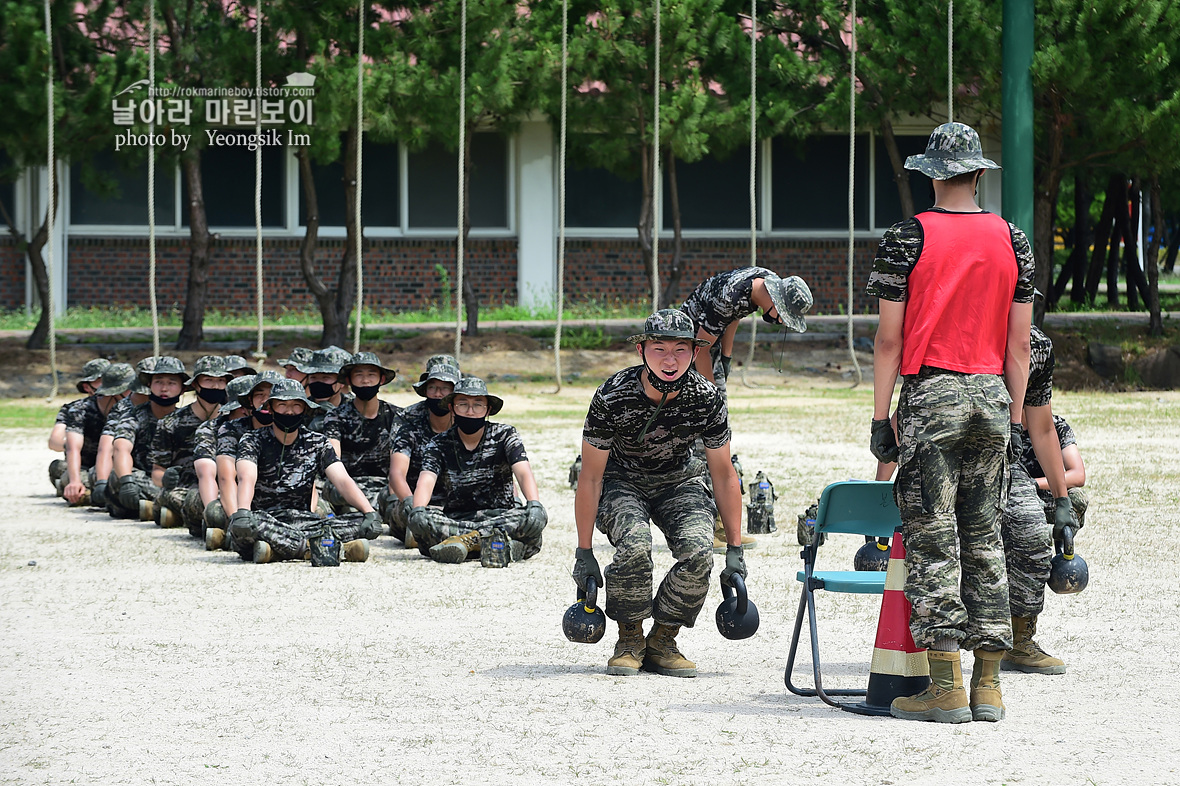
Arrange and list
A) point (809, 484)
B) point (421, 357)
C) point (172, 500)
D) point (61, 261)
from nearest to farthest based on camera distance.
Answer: point (172, 500) → point (809, 484) → point (421, 357) → point (61, 261)

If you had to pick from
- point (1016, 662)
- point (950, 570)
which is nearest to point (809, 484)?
point (1016, 662)

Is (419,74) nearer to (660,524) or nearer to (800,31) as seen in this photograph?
(800,31)

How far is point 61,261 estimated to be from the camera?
96.0 feet

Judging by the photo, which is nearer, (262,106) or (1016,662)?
(1016,662)

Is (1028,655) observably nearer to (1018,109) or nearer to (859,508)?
(859,508)

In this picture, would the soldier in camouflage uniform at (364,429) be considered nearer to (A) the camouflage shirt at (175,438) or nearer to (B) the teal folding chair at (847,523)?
(A) the camouflage shirt at (175,438)

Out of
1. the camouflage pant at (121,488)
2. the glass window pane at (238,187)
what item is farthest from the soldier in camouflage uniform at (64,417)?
the glass window pane at (238,187)

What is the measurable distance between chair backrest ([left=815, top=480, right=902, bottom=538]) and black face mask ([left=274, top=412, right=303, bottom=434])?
5.13 m

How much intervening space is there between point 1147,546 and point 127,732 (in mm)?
7087

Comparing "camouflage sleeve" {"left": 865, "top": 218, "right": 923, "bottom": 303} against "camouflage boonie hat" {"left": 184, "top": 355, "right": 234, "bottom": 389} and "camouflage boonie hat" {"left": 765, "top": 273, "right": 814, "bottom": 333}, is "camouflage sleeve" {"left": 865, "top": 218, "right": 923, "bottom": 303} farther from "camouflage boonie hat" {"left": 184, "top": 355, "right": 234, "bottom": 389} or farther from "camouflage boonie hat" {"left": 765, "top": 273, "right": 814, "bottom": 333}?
"camouflage boonie hat" {"left": 184, "top": 355, "right": 234, "bottom": 389}

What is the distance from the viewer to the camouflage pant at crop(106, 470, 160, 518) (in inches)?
492

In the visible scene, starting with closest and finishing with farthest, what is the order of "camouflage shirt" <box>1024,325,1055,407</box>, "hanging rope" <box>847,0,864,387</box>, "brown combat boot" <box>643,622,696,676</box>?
"camouflage shirt" <box>1024,325,1055,407</box>, "brown combat boot" <box>643,622,696,676</box>, "hanging rope" <box>847,0,864,387</box>

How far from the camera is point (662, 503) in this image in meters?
6.98

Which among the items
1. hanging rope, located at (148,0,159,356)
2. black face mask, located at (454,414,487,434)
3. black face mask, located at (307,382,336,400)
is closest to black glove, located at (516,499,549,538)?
black face mask, located at (454,414,487,434)
